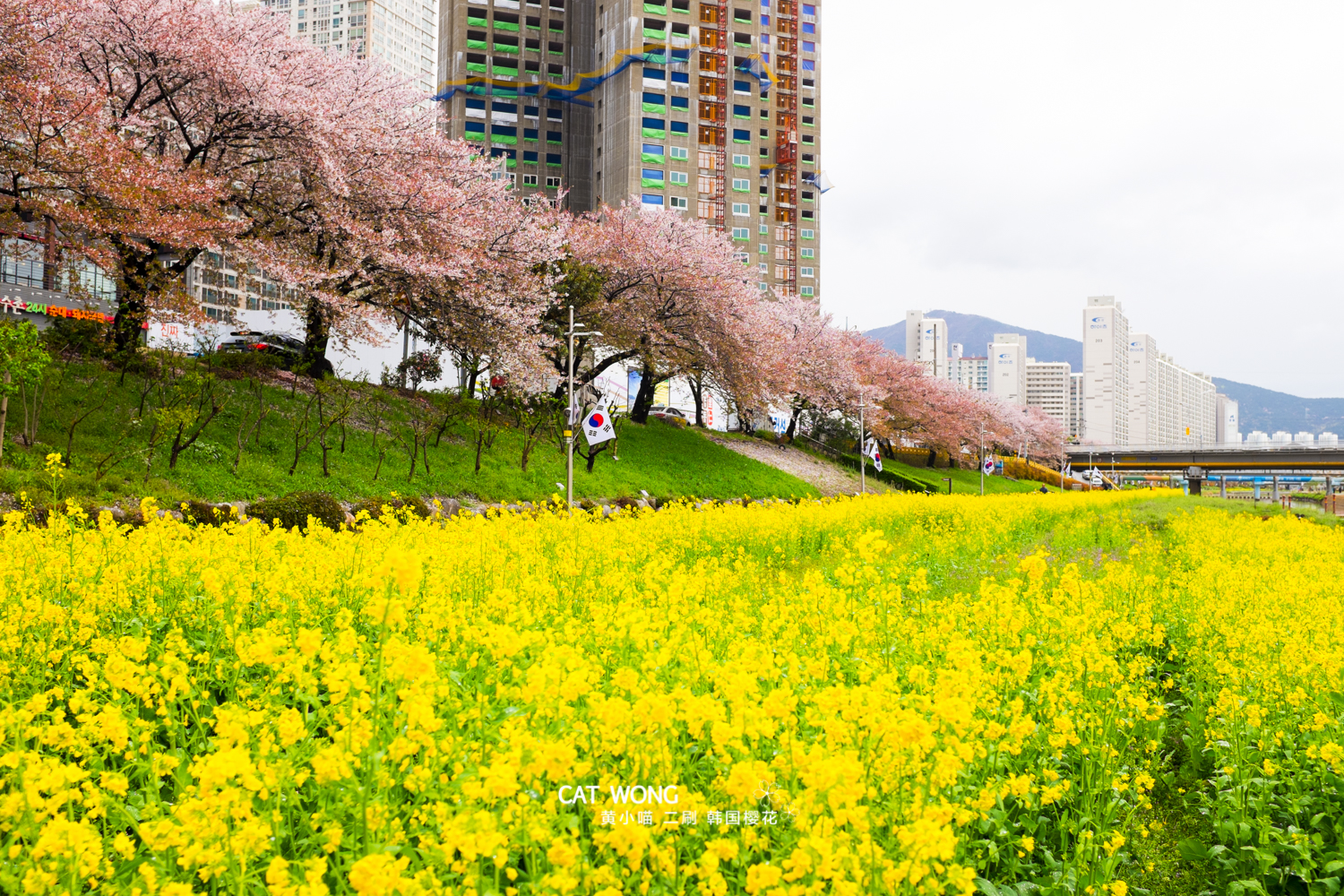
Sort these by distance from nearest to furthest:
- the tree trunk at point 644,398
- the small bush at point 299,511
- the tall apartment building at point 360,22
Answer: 1. the small bush at point 299,511
2. the tree trunk at point 644,398
3. the tall apartment building at point 360,22

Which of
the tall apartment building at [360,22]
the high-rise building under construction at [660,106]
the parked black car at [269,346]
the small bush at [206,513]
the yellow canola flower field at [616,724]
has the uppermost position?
the tall apartment building at [360,22]

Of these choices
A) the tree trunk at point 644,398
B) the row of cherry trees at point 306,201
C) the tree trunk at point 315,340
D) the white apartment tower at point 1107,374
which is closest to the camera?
the row of cherry trees at point 306,201

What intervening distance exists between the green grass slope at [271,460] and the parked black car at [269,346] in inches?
101

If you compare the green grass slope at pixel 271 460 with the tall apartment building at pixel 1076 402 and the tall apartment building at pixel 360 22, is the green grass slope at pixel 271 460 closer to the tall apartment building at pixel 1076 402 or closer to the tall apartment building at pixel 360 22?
the tall apartment building at pixel 360 22

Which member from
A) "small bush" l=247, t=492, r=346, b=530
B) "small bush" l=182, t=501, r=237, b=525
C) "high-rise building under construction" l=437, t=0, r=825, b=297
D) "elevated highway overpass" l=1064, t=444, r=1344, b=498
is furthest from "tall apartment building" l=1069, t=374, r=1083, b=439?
"small bush" l=182, t=501, r=237, b=525

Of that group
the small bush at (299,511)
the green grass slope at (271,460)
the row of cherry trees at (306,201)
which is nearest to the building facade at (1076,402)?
the row of cherry trees at (306,201)

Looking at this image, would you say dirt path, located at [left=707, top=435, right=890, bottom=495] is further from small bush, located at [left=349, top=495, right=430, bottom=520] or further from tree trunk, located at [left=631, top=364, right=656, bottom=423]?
small bush, located at [left=349, top=495, right=430, bottom=520]

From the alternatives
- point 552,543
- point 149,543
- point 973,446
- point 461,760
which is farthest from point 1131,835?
point 973,446

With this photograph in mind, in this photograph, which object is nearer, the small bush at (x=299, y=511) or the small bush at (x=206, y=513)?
the small bush at (x=206, y=513)

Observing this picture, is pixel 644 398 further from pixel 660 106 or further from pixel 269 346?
pixel 660 106

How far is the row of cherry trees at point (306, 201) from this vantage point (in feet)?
47.1

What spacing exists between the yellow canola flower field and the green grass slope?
25.3 ft

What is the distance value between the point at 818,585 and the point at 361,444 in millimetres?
16783

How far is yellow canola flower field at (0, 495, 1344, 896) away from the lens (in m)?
2.26
